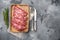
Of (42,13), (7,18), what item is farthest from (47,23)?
(7,18)

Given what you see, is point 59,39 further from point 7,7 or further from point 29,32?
point 7,7

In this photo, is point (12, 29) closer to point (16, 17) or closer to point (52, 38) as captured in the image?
point (16, 17)

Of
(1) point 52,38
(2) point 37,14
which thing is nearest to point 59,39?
(1) point 52,38

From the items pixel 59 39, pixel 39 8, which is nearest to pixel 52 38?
pixel 59 39

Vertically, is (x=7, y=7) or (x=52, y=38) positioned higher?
(x=7, y=7)

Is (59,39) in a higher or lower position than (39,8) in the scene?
lower
